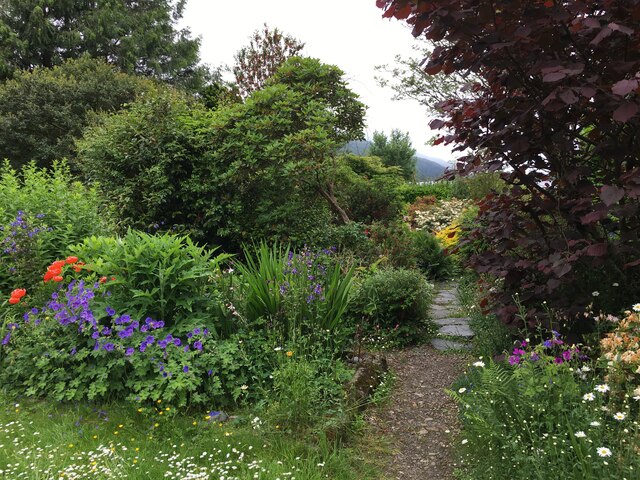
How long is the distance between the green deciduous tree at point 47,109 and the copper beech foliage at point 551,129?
595 inches

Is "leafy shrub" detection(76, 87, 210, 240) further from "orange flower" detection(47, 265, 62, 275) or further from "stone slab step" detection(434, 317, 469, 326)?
"stone slab step" detection(434, 317, 469, 326)

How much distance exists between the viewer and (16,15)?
2092cm

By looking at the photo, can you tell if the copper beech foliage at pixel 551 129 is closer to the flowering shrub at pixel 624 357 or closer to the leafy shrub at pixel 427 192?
the flowering shrub at pixel 624 357

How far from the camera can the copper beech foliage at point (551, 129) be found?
2226mm

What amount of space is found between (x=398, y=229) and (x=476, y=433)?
16.8 ft

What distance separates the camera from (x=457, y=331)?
14.7 ft

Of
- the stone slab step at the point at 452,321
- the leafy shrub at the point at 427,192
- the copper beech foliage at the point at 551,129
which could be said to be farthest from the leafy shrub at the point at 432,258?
the leafy shrub at the point at 427,192

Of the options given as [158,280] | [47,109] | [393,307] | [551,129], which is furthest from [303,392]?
[47,109]

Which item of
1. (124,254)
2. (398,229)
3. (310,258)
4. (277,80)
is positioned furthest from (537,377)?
(277,80)

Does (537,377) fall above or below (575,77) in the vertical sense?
below

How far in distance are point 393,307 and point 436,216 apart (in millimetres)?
6795

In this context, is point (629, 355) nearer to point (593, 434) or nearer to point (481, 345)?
point (593, 434)

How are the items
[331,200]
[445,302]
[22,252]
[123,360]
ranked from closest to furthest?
1. [123,360]
2. [22,252]
3. [445,302]
4. [331,200]

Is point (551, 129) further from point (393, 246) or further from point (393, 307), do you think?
point (393, 246)
